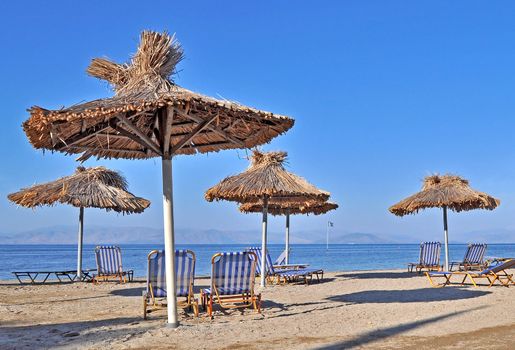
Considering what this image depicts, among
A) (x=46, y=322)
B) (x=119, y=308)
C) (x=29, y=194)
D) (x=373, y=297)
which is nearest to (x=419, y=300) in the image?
(x=373, y=297)

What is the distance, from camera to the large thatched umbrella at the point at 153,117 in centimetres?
536

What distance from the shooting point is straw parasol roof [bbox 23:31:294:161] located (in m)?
5.35

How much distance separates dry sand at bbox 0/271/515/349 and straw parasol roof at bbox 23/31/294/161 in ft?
6.49

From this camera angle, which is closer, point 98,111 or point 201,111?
point 98,111

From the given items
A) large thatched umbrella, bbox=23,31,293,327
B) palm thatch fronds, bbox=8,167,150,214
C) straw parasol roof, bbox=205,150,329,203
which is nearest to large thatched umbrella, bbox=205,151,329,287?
straw parasol roof, bbox=205,150,329,203

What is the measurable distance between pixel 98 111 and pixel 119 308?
3.77 metres

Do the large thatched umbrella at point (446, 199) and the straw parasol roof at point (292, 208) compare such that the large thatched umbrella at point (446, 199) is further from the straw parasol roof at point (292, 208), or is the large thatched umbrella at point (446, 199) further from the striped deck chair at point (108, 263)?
the striped deck chair at point (108, 263)

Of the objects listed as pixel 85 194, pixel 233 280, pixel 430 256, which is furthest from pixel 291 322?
pixel 430 256

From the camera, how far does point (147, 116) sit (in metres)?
6.94

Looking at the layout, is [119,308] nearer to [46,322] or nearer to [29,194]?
[46,322]

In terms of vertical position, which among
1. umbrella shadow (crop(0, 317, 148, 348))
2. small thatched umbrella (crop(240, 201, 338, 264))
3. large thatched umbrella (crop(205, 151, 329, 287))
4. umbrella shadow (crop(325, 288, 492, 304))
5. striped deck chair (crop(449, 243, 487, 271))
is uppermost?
large thatched umbrella (crop(205, 151, 329, 287))

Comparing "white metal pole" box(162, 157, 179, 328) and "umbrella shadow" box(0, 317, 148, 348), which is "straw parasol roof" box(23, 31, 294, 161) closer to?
"white metal pole" box(162, 157, 179, 328)

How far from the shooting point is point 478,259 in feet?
46.2

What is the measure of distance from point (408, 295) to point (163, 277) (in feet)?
14.6
